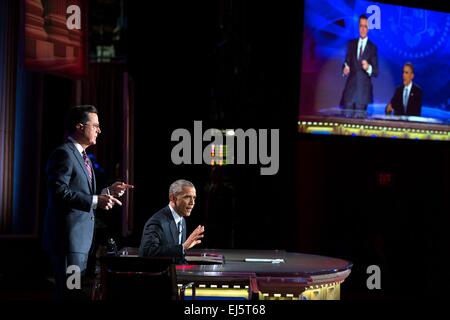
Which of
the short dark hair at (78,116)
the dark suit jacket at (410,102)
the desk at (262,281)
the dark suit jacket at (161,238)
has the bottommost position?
the desk at (262,281)

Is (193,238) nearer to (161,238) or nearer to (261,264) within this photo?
(161,238)

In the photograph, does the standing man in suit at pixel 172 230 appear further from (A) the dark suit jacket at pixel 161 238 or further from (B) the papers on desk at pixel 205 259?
(B) the papers on desk at pixel 205 259

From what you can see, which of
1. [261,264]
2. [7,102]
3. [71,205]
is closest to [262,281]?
[261,264]

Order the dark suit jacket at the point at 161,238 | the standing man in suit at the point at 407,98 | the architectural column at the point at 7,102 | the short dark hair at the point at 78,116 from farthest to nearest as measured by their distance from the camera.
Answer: the architectural column at the point at 7,102 < the standing man in suit at the point at 407,98 < the dark suit jacket at the point at 161,238 < the short dark hair at the point at 78,116

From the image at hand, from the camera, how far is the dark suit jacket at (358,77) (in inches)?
247

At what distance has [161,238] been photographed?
12.2ft

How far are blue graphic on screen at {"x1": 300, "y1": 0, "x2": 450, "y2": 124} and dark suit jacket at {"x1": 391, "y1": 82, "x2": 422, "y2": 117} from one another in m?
0.04

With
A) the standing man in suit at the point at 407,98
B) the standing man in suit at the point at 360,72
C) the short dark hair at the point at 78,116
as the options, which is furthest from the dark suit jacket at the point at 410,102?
the short dark hair at the point at 78,116

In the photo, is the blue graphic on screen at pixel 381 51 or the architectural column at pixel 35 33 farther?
the blue graphic on screen at pixel 381 51

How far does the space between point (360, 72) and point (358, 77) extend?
5cm

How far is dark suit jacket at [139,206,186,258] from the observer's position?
11.9ft

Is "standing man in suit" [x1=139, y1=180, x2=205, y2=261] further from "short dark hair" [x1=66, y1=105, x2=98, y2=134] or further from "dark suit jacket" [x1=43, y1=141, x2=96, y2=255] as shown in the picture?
"short dark hair" [x1=66, y1=105, x2=98, y2=134]
